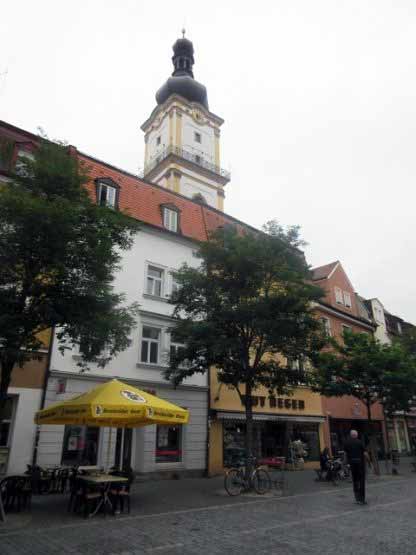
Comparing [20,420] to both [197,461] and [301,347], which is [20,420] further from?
[301,347]

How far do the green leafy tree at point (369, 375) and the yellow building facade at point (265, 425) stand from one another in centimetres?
308

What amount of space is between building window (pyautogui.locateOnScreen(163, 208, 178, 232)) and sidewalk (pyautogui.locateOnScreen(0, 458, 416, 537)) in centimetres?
1176

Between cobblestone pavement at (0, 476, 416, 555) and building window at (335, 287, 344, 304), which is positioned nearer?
cobblestone pavement at (0, 476, 416, 555)

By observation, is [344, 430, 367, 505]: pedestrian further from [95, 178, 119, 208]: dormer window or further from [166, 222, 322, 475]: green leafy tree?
[95, 178, 119, 208]: dormer window

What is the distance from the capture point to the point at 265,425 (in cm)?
2361

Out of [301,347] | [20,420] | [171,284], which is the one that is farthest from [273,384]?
[20,420]

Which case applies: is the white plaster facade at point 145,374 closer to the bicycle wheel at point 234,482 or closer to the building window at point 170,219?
the building window at point 170,219

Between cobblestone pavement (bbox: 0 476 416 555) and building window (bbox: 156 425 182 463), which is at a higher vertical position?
building window (bbox: 156 425 182 463)

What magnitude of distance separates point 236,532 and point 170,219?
16.3 meters

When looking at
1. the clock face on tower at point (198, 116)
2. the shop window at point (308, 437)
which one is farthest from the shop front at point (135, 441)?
the clock face on tower at point (198, 116)

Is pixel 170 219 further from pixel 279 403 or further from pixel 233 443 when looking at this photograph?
pixel 279 403

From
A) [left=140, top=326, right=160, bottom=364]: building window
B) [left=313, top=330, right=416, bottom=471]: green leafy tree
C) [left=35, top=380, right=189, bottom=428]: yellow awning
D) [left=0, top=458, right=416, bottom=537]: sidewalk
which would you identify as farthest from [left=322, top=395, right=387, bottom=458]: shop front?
[left=35, top=380, right=189, bottom=428]: yellow awning

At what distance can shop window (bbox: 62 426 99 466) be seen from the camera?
15.8 metres

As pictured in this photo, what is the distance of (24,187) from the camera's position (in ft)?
34.6
